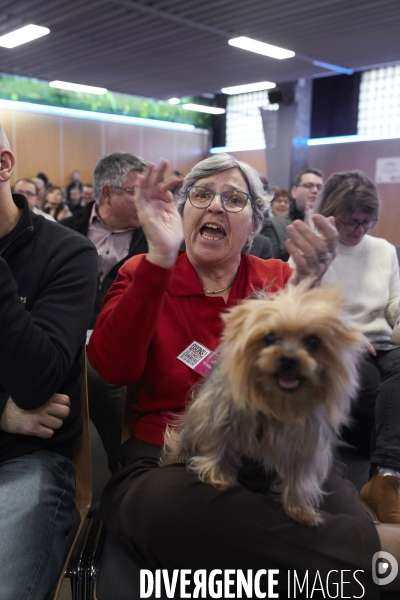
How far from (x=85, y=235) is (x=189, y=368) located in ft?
7.30

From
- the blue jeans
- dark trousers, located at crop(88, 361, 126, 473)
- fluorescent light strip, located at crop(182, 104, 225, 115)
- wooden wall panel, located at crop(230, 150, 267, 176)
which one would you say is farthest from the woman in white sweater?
fluorescent light strip, located at crop(182, 104, 225, 115)

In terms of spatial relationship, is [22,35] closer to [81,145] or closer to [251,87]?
[251,87]

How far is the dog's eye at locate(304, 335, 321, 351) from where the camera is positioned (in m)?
1.25

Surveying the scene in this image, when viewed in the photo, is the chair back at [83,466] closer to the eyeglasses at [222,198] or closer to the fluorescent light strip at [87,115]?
the eyeglasses at [222,198]

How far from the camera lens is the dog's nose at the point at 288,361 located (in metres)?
1.21

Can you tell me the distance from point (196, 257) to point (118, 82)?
427 inches

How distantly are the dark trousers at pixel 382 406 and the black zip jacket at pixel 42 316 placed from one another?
3.90ft

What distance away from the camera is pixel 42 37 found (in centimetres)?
851

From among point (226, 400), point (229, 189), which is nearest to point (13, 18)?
point (229, 189)

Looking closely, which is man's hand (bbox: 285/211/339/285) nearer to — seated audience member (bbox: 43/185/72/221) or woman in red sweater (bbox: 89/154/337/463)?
woman in red sweater (bbox: 89/154/337/463)

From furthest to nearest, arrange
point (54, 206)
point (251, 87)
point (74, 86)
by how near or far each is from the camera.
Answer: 1. point (74, 86)
2. point (251, 87)
3. point (54, 206)

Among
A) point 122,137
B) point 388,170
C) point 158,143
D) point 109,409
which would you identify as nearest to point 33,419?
point 109,409

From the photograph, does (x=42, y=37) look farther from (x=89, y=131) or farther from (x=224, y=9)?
(x=89, y=131)

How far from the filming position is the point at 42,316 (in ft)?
5.32
